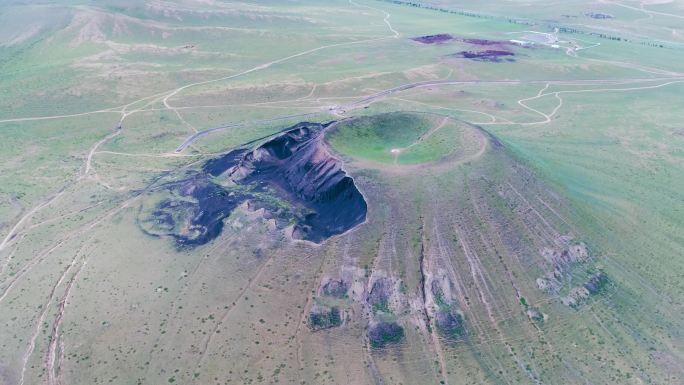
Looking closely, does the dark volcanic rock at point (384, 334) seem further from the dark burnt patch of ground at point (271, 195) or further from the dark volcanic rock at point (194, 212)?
the dark volcanic rock at point (194, 212)

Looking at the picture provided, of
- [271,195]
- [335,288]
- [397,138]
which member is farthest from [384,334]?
[397,138]

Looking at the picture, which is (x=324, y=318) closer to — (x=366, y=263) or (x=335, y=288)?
(x=335, y=288)

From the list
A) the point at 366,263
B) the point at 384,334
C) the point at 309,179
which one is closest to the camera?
the point at 384,334

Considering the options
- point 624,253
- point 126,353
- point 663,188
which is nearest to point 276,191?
point 126,353

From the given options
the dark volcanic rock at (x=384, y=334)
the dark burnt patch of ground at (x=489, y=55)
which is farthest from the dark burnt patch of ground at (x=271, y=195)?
the dark burnt patch of ground at (x=489, y=55)

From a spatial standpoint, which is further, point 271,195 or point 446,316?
point 271,195

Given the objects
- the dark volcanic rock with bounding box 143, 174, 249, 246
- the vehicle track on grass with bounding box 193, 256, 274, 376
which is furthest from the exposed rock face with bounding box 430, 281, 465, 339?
the dark volcanic rock with bounding box 143, 174, 249, 246

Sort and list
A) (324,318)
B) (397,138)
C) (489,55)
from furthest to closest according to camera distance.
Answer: (489,55) → (397,138) → (324,318)
